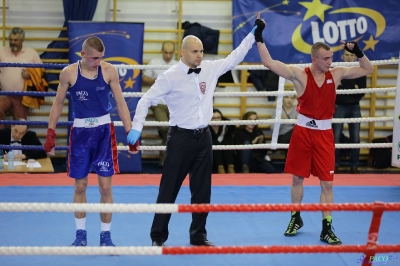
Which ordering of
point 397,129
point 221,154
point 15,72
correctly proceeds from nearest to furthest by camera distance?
point 397,129
point 221,154
point 15,72

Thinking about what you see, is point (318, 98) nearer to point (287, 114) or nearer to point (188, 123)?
point (188, 123)

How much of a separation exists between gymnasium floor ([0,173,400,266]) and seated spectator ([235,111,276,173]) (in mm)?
1105

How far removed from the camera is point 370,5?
9.08 meters

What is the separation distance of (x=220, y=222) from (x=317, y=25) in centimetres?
449

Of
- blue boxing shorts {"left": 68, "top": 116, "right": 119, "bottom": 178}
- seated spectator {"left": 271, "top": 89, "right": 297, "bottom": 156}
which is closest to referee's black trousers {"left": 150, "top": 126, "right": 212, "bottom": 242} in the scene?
blue boxing shorts {"left": 68, "top": 116, "right": 119, "bottom": 178}

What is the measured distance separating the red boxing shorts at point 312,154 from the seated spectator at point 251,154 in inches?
124

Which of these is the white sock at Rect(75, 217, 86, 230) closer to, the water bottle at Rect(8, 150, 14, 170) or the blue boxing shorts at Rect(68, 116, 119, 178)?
the blue boxing shorts at Rect(68, 116, 119, 178)

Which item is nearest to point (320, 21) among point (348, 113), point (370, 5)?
point (370, 5)

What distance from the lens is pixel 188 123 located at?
4676 mm

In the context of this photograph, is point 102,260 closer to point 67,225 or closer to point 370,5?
point 67,225

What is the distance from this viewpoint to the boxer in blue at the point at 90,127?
452 cm

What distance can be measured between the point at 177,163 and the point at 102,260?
0.87 metres

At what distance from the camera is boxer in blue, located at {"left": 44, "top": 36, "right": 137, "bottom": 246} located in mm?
4520

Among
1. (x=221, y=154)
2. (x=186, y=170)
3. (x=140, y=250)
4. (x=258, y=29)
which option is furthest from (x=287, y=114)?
(x=140, y=250)
